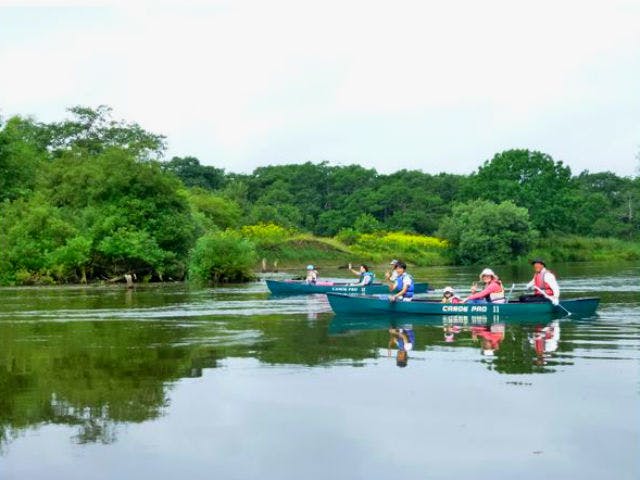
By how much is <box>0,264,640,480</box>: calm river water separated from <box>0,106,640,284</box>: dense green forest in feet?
85.8

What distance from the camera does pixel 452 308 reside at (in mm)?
25375

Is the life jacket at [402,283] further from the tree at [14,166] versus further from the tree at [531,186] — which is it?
the tree at [531,186]

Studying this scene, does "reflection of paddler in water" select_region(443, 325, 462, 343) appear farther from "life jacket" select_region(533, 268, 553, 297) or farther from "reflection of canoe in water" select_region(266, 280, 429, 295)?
"reflection of canoe in water" select_region(266, 280, 429, 295)

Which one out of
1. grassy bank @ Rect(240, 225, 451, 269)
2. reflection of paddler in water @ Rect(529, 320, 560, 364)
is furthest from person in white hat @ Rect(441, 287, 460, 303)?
grassy bank @ Rect(240, 225, 451, 269)

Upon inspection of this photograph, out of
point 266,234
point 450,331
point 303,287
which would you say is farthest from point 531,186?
point 450,331

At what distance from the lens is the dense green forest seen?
165 ft

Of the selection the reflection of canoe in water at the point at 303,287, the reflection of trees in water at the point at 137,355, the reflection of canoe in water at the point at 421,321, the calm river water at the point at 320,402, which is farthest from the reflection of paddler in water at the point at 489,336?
the reflection of canoe in water at the point at 303,287

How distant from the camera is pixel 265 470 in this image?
32.6 ft

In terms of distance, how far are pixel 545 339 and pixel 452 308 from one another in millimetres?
4880

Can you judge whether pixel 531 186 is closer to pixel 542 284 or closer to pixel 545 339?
pixel 542 284

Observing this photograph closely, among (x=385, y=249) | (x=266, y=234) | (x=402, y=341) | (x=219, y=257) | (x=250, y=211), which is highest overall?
(x=250, y=211)

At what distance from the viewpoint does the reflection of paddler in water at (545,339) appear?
1862cm

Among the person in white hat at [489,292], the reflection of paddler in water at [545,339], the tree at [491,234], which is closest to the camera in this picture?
the reflection of paddler in water at [545,339]

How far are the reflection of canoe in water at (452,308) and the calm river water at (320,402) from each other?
26.5 inches
